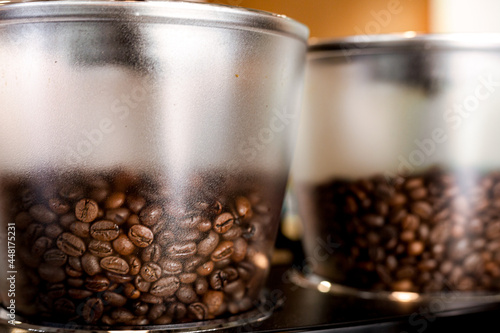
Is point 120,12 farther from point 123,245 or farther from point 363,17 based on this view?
point 363,17

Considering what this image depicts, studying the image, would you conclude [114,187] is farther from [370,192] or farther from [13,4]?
[370,192]

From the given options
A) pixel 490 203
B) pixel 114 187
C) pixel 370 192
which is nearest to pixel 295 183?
pixel 370 192

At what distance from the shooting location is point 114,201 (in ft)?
1.81

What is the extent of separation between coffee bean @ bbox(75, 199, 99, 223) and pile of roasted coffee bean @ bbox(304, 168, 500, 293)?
379 millimetres

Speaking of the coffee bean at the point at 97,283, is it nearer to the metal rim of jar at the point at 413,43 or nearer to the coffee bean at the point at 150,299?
the coffee bean at the point at 150,299

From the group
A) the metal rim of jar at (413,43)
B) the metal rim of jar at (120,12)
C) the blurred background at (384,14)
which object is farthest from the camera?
the blurred background at (384,14)

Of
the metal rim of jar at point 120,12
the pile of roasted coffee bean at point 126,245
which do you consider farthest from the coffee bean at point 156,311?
the metal rim of jar at point 120,12

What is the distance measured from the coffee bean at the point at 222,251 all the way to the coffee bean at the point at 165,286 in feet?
0.14

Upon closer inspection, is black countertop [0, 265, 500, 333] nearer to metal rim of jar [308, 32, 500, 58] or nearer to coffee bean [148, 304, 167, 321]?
coffee bean [148, 304, 167, 321]

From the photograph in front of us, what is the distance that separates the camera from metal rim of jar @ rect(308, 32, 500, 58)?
0.76 metres

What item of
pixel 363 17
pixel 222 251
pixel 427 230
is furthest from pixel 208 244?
pixel 363 17

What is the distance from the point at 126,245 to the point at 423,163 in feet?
1.36

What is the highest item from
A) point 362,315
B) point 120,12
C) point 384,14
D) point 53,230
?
point 384,14

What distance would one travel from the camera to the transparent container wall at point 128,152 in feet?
1.79
